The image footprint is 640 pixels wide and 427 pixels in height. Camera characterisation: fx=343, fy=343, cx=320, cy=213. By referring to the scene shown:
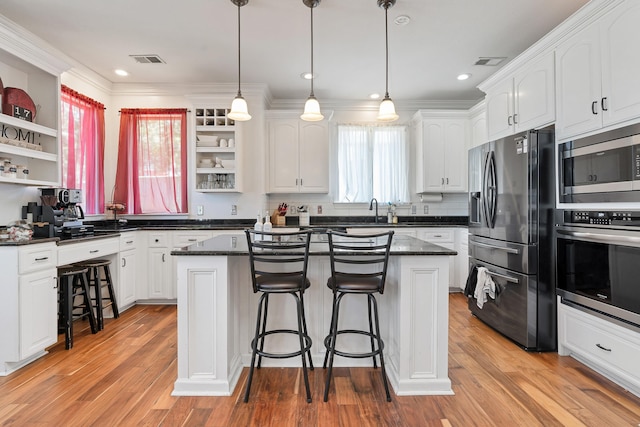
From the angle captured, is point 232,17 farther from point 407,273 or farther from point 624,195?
point 624,195

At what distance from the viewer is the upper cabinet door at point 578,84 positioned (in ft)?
7.76

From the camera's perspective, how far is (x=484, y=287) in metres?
3.29

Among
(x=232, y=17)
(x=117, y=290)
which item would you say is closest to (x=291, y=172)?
(x=232, y=17)

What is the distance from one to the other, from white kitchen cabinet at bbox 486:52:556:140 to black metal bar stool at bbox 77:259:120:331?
13.9 ft

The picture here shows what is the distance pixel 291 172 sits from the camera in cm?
493

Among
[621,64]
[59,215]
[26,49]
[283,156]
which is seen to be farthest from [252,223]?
[621,64]

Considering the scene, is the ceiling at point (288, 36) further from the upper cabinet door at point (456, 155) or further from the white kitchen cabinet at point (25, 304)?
the white kitchen cabinet at point (25, 304)

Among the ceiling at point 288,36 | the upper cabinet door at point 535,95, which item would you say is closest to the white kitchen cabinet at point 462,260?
the upper cabinet door at point 535,95

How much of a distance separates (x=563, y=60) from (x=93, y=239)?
14.5ft

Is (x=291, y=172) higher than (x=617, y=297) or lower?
higher

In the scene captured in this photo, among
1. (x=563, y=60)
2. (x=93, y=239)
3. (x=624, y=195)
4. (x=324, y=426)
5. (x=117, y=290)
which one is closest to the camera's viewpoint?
(x=324, y=426)

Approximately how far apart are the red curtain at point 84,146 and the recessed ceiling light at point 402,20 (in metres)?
3.58

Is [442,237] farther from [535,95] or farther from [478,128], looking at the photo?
[535,95]

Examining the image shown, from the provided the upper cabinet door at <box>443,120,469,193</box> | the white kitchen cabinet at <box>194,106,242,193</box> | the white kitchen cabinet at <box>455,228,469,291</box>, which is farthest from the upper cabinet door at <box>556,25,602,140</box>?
the white kitchen cabinet at <box>194,106,242,193</box>
